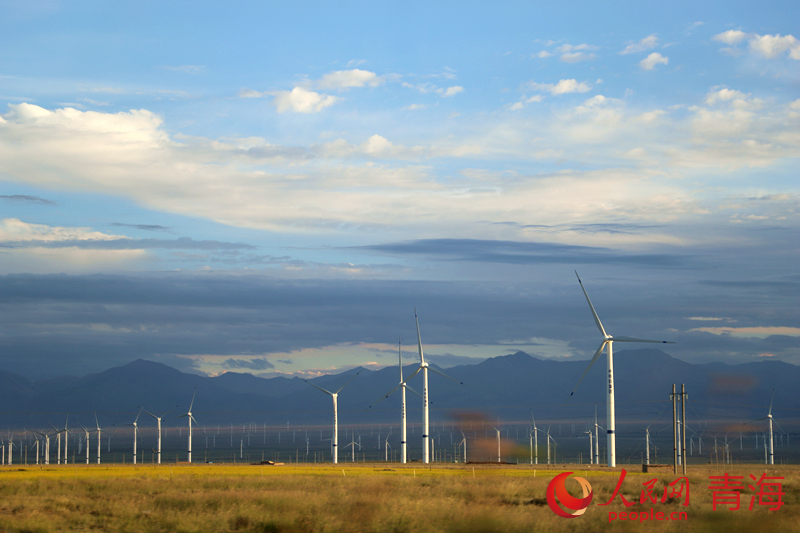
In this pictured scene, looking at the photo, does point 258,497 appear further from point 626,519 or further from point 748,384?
point 748,384

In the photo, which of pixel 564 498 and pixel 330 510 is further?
pixel 564 498

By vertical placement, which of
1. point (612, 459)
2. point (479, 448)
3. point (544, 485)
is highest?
point (479, 448)

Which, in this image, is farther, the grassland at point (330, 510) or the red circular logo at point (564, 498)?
the red circular logo at point (564, 498)

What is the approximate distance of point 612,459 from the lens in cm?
9256

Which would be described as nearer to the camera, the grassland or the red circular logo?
the grassland

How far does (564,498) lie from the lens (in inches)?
1473

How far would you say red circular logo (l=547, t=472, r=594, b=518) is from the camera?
3484cm

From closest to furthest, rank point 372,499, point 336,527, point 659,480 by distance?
point 336,527
point 372,499
point 659,480

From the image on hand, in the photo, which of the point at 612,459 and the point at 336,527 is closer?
the point at 336,527

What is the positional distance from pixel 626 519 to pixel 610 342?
215 ft

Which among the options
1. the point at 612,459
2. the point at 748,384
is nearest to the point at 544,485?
the point at 748,384

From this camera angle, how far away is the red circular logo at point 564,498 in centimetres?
3484

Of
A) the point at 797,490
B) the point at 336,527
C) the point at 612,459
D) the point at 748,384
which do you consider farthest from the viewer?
the point at 612,459

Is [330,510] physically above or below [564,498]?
below
